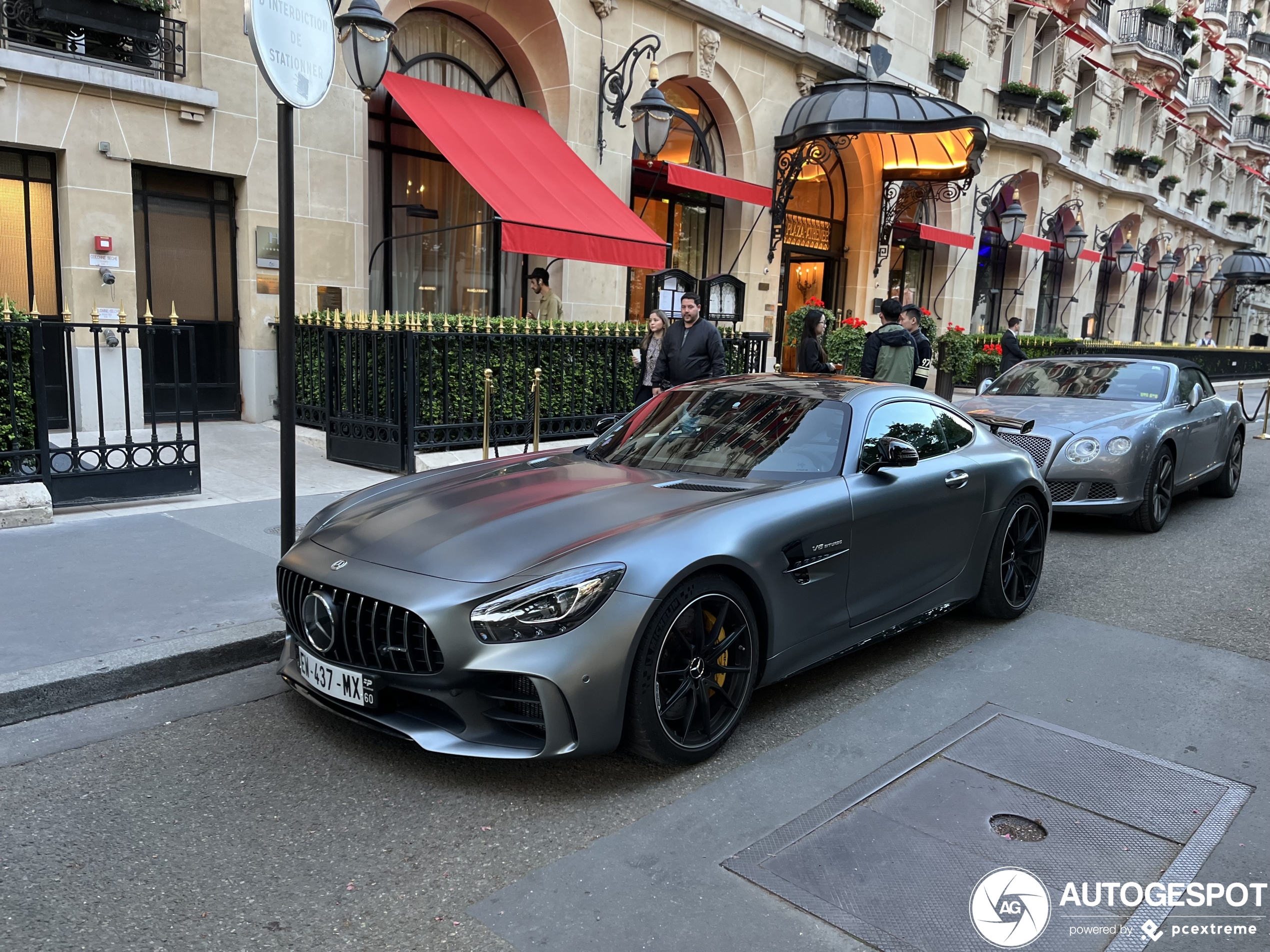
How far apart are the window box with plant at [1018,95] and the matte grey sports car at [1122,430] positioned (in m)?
16.7

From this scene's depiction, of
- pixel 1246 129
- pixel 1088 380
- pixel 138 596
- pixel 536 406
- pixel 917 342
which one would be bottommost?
pixel 138 596

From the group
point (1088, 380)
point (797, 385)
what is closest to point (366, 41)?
point (797, 385)

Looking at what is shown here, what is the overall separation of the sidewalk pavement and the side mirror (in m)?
3.08

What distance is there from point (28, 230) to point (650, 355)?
21.8ft

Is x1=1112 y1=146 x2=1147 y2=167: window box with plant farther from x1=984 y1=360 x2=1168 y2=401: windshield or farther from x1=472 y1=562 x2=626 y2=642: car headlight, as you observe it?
x1=472 y1=562 x2=626 y2=642: car headlight

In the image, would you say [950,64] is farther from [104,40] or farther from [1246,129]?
[1246,129]

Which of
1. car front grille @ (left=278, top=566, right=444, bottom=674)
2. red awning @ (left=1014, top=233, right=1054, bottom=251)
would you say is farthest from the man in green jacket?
red awning @ (left=1014, top=233, right=1054, bottom=251)

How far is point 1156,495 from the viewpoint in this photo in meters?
8.21

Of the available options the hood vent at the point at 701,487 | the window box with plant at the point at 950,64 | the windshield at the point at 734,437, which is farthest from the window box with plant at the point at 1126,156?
the hood vent at the point at 701,487

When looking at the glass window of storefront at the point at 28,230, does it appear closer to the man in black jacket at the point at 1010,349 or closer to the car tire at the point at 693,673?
the car tire at the point at 693,673

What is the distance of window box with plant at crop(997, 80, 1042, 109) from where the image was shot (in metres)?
24.1

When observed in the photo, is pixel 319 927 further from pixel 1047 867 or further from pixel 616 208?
pixel 616 208

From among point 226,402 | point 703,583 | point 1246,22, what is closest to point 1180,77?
point 1246,22

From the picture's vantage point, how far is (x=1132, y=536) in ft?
26.7
